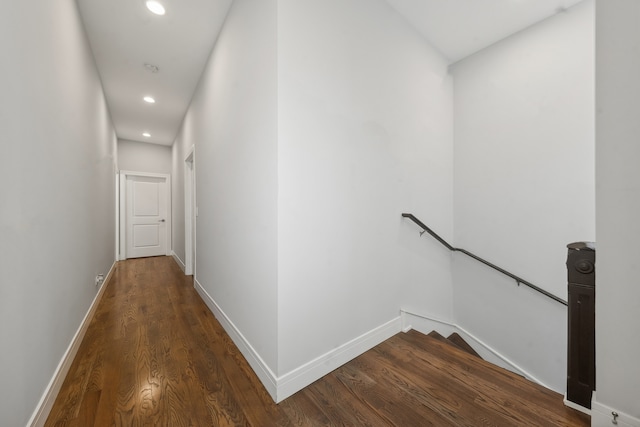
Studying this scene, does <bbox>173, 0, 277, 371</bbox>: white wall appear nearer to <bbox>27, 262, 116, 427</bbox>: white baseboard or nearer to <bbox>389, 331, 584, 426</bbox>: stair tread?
<bbox>27, 262, 116, 427</bbox>: white baseboard

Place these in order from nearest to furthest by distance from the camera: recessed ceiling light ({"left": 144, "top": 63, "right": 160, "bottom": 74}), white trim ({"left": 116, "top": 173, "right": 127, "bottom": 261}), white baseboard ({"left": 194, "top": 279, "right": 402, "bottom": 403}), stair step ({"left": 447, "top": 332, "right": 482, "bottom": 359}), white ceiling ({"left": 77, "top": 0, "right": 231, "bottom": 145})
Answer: white baseboard ({"left": 194, "top": 279, "right": 402, "bottom": 403}) < white ceiling ({"left": 77, "top": 0, "right": 231, "bottom": 145}) < stair step ({"left": 447, "top": 332, "right": 482, "bottom": 359}) < recessed ceiling light ({"left": 144, "top": 63, "right": 160, "bottom": 74}) < white trim ({"left": 116, "top": 173, "right": 127, "bottom": 261})

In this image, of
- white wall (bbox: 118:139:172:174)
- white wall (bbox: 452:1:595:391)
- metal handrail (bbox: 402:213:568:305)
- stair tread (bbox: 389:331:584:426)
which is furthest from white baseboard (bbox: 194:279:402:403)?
white wall (bbox: 118:139:172:174)

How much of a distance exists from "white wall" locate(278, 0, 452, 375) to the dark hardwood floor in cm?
24

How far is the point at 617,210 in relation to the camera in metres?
0.96

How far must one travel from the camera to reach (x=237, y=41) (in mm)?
1965

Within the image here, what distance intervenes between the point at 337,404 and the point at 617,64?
2.08 m

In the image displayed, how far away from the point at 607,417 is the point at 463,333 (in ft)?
6.61

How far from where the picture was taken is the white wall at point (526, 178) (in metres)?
2.06

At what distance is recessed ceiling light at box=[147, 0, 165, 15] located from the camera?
2029 mm

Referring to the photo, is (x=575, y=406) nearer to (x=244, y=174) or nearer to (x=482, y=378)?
(x=482, y=378)

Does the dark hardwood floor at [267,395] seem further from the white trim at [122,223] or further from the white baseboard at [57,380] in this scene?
the white trim at [122,223]

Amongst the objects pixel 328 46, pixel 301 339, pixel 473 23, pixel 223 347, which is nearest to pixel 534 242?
pixel 473 23

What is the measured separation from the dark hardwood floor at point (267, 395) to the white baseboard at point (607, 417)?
0.23 m

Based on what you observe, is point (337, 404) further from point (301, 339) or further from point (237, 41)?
point (237, 41)
